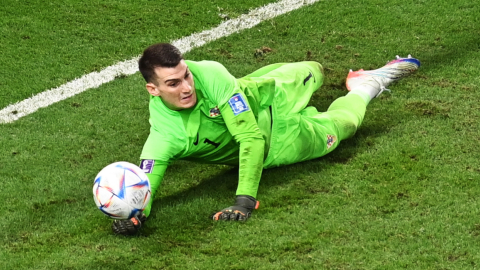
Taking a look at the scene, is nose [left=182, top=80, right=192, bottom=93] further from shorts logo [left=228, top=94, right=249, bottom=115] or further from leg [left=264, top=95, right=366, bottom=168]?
leg [left=264, top=95, right=366, bottom=168]

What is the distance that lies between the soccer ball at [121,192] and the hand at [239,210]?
18.2 inches

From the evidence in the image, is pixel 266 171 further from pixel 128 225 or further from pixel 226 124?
pixel 128 225

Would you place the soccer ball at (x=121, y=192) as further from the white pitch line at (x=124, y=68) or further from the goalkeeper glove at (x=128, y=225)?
the white pitch line at (x=124, y=68)

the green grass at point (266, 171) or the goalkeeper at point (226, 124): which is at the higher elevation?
the goalkeeper at point (226, 124)

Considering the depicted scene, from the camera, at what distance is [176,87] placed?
529cm

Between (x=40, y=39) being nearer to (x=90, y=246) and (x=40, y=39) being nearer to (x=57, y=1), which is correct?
(x=57, y=1)

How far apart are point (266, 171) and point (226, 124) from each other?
2.39 feet

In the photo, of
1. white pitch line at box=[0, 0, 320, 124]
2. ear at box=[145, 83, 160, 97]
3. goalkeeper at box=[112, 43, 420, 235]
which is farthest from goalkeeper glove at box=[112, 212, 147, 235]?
white pitch line at box=[0, 0, 320, 124]

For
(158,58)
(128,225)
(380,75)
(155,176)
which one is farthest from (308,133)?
(128,225)

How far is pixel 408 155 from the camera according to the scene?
6.00 m

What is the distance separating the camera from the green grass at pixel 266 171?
4828mm

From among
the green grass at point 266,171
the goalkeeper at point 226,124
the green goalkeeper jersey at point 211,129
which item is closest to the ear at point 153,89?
the goalkeeper at point 226,124

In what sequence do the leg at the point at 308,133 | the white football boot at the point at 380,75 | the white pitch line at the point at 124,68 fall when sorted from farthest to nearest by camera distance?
the white pitch line at the point at 124,68 < the white football boot at the point at 380,75 < the leg at the point at 308,133

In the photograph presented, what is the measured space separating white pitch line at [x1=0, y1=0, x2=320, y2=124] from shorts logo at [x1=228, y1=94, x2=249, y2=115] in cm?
250
